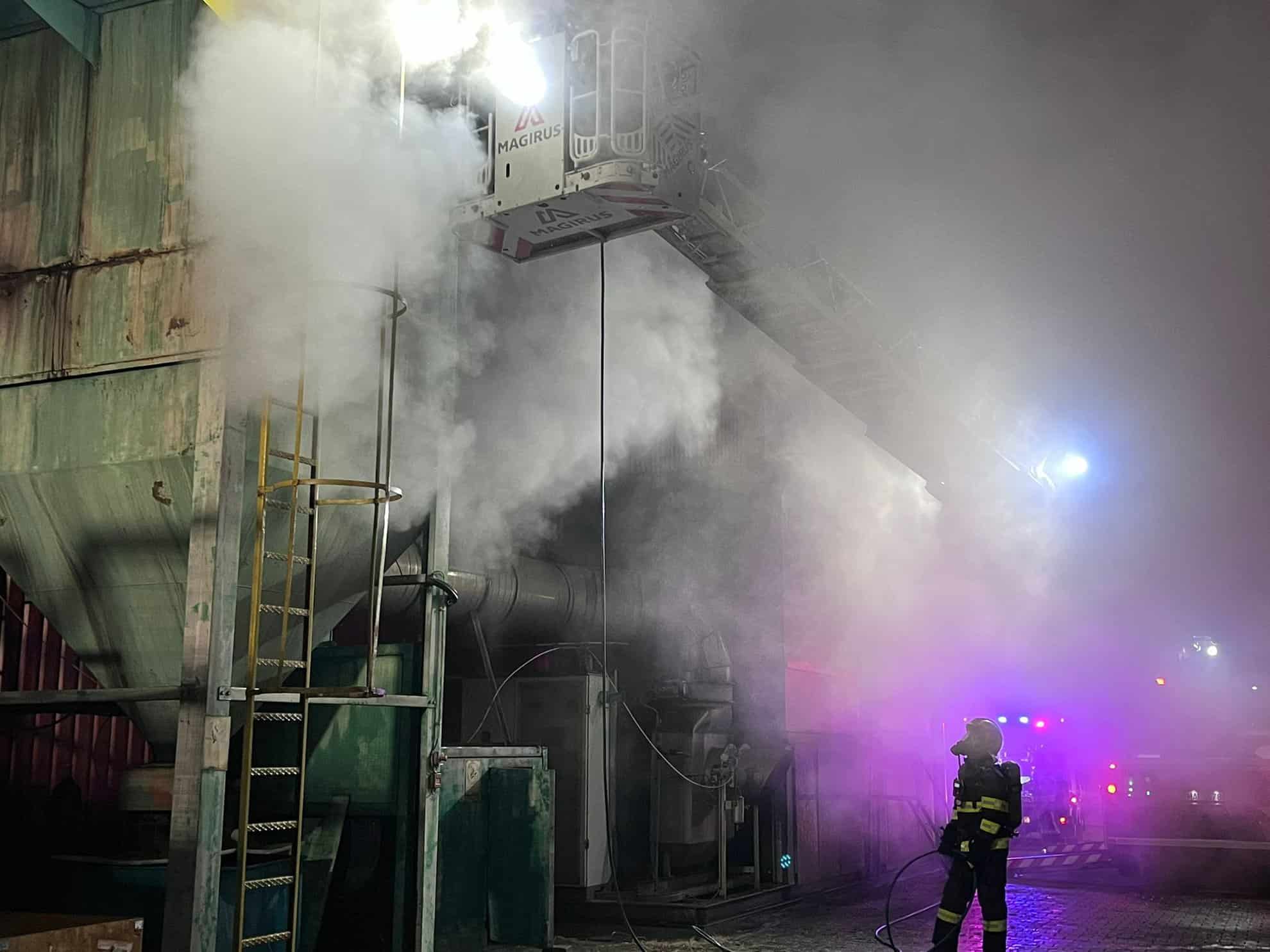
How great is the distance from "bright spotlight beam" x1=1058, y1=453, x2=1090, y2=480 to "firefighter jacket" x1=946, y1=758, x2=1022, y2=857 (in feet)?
42.9

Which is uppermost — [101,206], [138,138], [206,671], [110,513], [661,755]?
[138,138]

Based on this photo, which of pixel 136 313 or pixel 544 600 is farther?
pixel 544 600

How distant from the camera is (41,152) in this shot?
6.16 meters

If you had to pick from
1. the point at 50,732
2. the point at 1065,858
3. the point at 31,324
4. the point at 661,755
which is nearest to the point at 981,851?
the point at 661,755

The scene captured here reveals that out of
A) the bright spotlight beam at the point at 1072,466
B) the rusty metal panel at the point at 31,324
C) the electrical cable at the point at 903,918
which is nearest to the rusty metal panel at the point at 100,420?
the rusty metal panel at the point at 31,324

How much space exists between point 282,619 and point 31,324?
2.11m

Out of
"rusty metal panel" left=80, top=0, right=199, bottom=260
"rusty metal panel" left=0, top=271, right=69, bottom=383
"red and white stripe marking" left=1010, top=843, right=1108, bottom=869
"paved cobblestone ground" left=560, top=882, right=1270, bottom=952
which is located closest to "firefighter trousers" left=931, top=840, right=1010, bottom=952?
"paved cobblestone ground" left=560, top=882, right=1270, bottom=952

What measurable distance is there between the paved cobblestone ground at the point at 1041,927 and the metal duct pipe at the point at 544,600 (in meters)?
2.53

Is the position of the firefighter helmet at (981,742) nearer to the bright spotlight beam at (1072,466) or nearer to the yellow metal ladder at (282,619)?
the yellow metal ladder at (282,619)

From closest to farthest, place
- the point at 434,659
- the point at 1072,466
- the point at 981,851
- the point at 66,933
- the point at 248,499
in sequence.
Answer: the point at 66,933 → the point at 248,499 → the point at 434,659 → the point at 981,851 → the point at 1072,466

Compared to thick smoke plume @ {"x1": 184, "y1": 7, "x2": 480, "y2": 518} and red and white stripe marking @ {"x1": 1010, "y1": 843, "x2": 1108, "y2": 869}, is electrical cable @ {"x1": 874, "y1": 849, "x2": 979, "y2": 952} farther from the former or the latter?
thick smoke plume @ {"x1": 184, "y1": 7, "x2": 480, "y2": 518}

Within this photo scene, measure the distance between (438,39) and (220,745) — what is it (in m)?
4.24

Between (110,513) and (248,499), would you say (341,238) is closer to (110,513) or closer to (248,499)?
(248,499)

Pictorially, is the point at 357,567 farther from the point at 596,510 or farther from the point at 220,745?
the point at 596,510
